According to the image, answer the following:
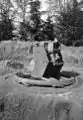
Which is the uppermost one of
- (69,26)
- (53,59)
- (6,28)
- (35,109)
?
(53,59)

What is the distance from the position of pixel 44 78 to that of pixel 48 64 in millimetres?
511

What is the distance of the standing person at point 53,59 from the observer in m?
6.17

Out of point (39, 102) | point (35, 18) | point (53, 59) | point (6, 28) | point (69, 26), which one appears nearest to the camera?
point (39, 102)

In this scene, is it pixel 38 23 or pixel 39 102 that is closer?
pixel 39 102

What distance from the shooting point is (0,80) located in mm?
6676

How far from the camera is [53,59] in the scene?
623 cm

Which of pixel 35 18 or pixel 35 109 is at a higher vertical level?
pixel 35 18

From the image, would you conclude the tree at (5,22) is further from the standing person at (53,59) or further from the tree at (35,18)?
the standing person at (53,59)

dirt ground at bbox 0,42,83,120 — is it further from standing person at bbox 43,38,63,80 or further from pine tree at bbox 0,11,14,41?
pine tree at bbox 0,11,14,41

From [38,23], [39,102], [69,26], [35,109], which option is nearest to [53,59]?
[39,102]

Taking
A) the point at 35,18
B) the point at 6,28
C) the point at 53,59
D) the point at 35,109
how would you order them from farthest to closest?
the point at 6,28 → the point at 35,18 → the point at 53,59 → the point at 35,109

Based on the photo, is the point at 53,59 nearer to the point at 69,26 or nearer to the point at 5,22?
the point at 69,26

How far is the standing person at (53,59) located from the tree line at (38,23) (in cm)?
1116

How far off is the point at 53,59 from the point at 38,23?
1350 centimetres
